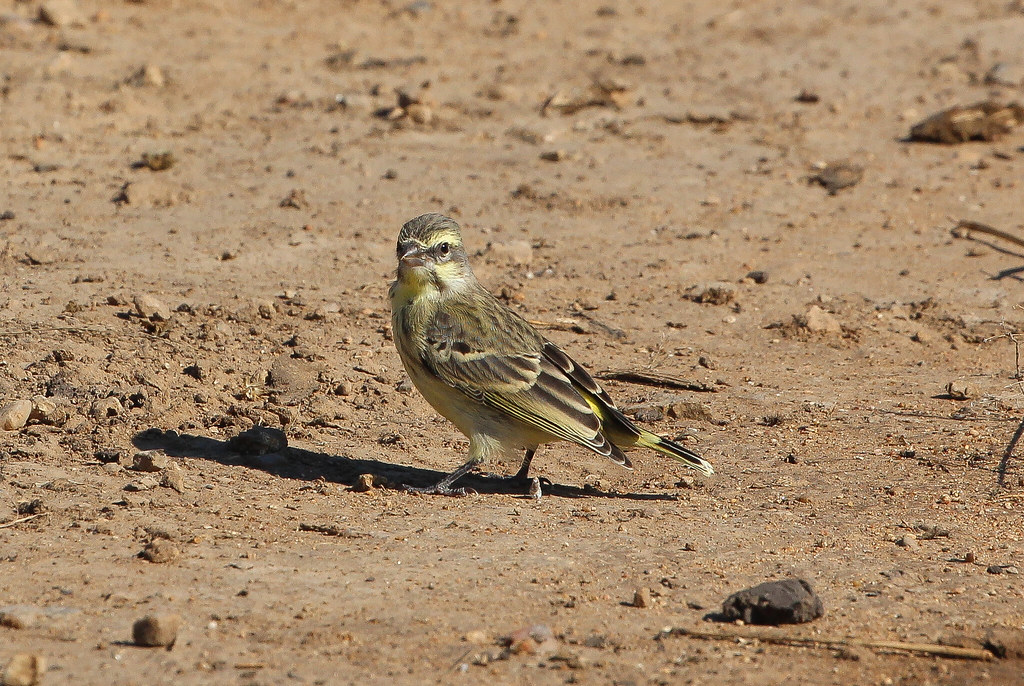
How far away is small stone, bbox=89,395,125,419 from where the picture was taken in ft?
25.3

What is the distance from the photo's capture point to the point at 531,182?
12180 millimetres

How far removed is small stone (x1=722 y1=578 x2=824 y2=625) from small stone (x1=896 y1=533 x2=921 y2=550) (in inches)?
45.2

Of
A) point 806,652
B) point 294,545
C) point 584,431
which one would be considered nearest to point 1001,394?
point 584,431

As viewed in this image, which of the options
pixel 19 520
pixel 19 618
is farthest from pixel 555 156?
pixel 19 618

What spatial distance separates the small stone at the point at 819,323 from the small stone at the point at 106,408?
496 cm

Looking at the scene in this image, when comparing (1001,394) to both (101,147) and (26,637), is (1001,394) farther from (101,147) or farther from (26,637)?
(101,147)

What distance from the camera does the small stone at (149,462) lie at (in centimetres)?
704

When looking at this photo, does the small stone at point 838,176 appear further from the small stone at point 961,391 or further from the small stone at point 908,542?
the small stone at point 908,542

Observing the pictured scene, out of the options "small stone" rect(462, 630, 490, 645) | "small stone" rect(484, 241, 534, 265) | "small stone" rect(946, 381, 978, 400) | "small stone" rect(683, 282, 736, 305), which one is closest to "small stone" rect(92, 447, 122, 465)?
"small stone" rect(462, 630, 490, 645)

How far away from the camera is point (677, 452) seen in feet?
23.7

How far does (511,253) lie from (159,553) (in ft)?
17.8

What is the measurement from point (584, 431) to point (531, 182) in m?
5.32

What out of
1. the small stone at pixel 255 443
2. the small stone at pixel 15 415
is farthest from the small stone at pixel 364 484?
the small stone at pixel 15 415

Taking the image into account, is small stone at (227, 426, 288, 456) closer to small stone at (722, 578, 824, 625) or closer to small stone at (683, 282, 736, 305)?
small stone at (722, 578, 824, 625)
